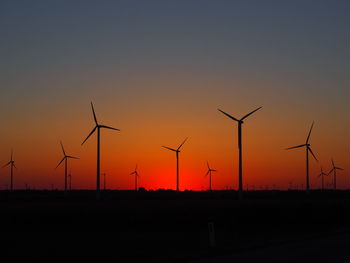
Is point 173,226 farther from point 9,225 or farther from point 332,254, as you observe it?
point 332,254

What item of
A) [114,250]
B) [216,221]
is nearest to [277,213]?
[216,221]

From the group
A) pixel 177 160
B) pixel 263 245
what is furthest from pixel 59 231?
pixel 177 160

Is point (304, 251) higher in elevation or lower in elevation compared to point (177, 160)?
lower

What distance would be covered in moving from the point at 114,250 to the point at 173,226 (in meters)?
18.9

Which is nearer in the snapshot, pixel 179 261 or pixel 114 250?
pixel 179 261

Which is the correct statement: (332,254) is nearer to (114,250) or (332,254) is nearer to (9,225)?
(114,250)

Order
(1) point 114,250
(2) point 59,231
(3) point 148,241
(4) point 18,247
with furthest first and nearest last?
(2) point 59,231, (3) point 148,241, (4) point 18,247, (1) point 114,250

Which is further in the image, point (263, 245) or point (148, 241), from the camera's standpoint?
point (148, 241)

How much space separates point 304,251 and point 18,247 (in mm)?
17172

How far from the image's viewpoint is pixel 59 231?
46750mm

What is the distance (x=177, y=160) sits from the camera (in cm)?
15338

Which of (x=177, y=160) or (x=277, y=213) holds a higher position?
(x=177, y=160)

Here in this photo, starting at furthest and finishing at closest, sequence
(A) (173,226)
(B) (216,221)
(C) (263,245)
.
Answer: (B) (216,221)
(A) (173,226)
(C) (263,245)

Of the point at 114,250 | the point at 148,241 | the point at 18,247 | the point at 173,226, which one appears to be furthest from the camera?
the point at 173,226
